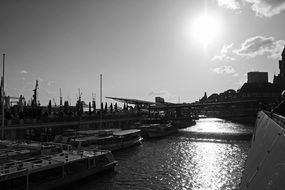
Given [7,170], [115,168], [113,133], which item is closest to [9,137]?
[113,133]

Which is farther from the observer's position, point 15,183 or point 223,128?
point 223,128

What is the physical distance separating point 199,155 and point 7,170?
116 feet

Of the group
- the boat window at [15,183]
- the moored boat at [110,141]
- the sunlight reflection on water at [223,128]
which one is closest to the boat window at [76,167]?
the boat window at [15,183]

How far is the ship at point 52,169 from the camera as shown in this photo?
26.9 metres

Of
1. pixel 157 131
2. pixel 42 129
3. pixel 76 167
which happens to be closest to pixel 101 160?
pixel 76 167

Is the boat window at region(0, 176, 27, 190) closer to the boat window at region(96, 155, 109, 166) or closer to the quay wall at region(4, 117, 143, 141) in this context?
the boat window at region(96, 155, 109, 166)

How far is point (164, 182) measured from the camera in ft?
108

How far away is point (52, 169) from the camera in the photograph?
101 ft

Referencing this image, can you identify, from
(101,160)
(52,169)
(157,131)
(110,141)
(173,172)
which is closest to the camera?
(52,169)

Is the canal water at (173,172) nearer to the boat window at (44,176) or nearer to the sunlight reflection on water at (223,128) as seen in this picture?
the boat window at (44,176)

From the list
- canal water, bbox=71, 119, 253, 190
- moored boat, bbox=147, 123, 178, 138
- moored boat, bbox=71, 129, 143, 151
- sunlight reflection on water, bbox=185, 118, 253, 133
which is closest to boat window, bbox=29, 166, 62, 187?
canal water, bbox=71, 119, 253, 190

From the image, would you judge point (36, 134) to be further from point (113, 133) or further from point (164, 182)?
point (164, 182)

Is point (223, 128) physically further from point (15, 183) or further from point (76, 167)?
point (15, 183)

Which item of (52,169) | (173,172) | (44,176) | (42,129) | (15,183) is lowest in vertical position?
(173,172)
